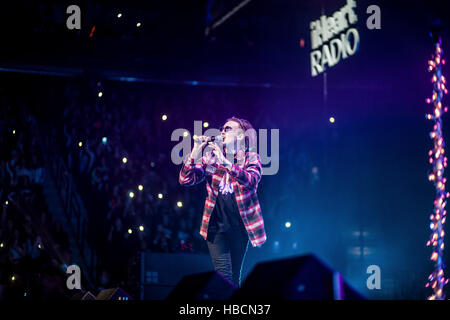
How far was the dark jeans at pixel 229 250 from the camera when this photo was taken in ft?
18.2

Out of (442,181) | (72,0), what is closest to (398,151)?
(442,181)

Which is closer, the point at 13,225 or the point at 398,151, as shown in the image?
the point at 13,225

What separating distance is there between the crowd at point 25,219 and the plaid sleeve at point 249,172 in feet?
11.2

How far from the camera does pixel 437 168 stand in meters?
9.55

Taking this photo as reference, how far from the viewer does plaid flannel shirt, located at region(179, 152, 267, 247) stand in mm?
5535

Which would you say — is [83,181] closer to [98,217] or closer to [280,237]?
[98,217]

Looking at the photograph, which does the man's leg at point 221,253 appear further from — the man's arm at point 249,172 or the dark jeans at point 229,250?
the man's arm at point 249,172

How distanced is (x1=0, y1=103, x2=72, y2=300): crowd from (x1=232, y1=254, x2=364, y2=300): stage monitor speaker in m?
5.58

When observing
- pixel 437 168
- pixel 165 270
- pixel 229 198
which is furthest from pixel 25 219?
pixel 437 168

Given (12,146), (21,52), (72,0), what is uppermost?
(72,0)

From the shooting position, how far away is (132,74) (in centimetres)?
1148

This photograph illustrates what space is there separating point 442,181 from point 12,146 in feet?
25.3

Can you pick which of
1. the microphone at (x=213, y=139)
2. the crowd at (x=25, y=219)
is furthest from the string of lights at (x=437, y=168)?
the crowd at (x=25, y=219)

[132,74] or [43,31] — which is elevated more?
[43,31]
